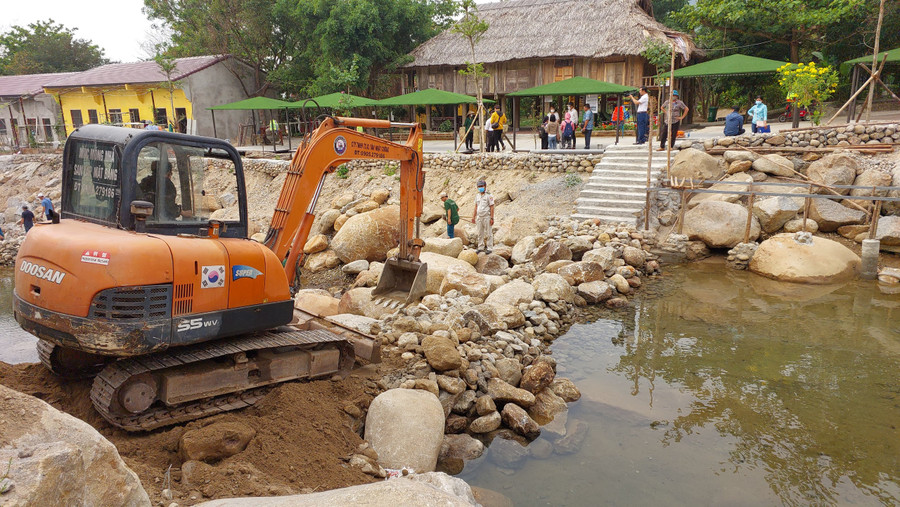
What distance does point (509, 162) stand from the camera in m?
18.3

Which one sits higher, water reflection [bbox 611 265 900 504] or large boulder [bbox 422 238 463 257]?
large boulder [bbox 422 238 463 257]

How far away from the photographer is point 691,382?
8148mm

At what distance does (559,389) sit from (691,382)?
1.87 m

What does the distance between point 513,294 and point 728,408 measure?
→ 3993mm

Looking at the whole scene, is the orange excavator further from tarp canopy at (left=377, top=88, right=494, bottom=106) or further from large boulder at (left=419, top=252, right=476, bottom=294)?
tarp canopy at (left=377, top=88, right=494, bottom=106)

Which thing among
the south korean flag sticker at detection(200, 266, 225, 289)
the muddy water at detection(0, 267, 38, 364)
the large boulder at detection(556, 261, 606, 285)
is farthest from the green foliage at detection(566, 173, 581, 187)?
the muddy water at detection(0, 267, 38, 364)

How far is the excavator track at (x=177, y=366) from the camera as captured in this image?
5.32 metres

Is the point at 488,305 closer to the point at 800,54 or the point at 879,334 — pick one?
the point at 879,334

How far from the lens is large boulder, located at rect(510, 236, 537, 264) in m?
13.1

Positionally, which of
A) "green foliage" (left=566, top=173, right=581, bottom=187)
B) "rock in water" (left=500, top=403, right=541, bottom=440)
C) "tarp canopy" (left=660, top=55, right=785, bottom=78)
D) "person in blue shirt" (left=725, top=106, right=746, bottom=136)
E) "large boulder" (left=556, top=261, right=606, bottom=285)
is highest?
"tarp canopy" (left=660, top=55, right=785, bottom=78)

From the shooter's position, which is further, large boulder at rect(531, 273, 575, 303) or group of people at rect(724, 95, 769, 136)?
group of people at rect(724, 95, 769, 136)

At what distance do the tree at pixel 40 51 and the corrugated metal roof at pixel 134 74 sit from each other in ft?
35.7

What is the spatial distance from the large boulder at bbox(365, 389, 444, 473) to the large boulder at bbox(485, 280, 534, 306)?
3.96 meters

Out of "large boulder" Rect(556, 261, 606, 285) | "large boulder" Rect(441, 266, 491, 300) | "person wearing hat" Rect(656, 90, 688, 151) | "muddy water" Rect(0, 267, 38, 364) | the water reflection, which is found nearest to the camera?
the water reflection
